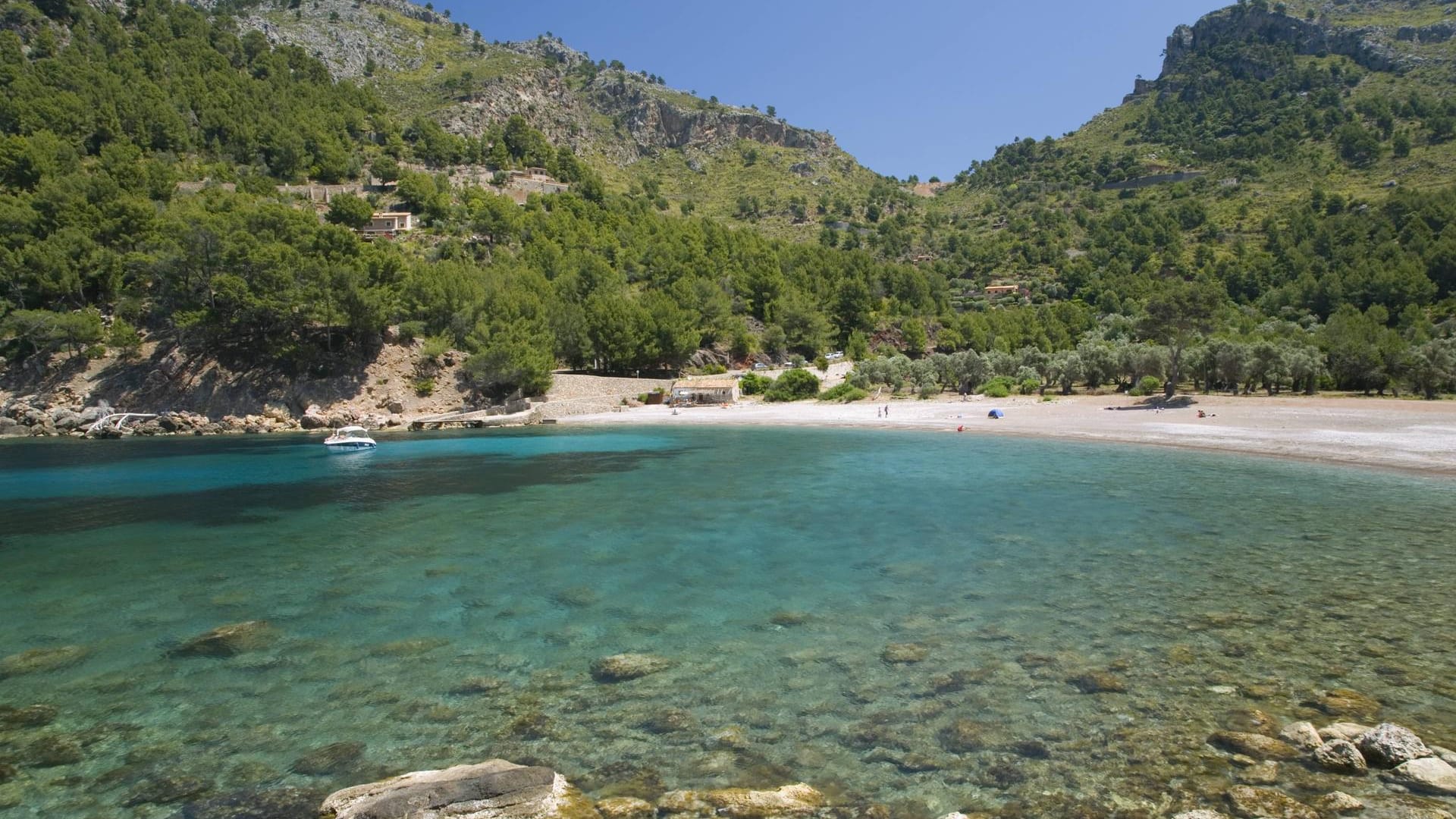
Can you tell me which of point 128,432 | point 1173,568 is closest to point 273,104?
point 128,432

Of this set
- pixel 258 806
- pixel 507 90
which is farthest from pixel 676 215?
pixel 258 806

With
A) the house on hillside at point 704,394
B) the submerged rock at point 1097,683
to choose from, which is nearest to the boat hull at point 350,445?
the house on hillside at point 704,394

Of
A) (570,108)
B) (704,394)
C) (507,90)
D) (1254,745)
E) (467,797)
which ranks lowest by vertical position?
(1254,745)

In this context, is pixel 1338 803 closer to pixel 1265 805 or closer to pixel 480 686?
pixel 1265 805

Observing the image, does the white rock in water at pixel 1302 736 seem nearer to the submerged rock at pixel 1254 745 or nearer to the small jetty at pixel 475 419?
the submerged rock at pixel 1254 745

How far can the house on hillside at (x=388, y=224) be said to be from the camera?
85.5 metres

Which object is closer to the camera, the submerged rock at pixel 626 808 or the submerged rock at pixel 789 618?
the submerged rock at pixel 626 808

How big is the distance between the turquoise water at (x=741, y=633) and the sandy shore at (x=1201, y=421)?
187 inches

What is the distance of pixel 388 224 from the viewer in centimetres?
8844

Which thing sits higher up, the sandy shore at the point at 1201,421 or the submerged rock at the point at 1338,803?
the sandy shore at the point at 1201,421

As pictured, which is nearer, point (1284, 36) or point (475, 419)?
point (475, 419)

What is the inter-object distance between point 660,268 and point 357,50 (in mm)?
120365

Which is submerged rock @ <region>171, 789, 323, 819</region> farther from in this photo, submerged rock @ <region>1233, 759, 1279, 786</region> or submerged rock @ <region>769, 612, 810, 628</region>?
submerged rock @ <region>1233, 759, 1279, 786</region>

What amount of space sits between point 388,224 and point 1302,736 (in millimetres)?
98332
